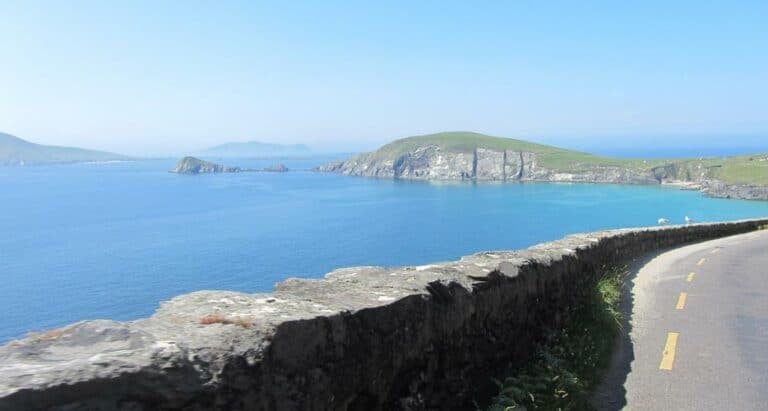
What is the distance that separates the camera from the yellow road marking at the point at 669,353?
827 centimetres

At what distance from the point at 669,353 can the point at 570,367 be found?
2.33m

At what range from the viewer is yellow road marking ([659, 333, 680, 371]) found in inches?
325

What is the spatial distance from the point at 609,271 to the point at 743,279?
14.6ft

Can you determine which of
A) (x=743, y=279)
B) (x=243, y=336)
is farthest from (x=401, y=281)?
(x=743, y=279)

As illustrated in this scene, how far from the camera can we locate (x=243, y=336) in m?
3.33

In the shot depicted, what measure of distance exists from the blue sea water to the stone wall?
4400 centimetres

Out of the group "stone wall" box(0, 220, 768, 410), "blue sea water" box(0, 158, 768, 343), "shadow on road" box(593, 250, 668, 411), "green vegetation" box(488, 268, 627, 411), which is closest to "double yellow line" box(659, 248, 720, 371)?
"shadow on road" box(593, 250, 668, 411)

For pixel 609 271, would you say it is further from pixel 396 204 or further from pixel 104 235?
pixel 396 204

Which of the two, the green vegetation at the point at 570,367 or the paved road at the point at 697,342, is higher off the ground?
the green vegetation at the point at 570,367

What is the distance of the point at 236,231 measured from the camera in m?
95.5

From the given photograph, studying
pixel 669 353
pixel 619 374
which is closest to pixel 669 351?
pixel 669 353

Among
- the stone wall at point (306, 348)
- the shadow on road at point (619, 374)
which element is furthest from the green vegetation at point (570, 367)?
the stone wall at point (306, 348)

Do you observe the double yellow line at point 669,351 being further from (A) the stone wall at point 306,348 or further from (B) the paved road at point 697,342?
(A) the stone wall at point 306,348

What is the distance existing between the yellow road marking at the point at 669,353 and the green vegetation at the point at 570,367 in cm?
71
